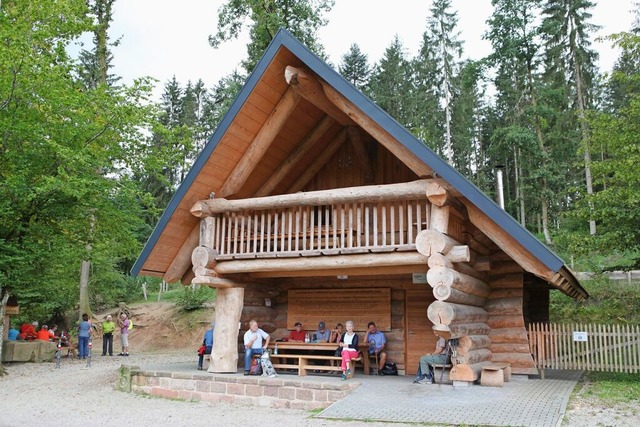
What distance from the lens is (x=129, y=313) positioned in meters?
27.5

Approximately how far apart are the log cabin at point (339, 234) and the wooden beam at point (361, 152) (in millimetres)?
32

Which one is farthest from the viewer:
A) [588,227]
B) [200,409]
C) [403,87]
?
[403,87]

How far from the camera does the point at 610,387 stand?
1027 cm

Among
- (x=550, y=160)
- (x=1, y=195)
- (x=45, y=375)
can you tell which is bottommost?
(x=45, y=375)

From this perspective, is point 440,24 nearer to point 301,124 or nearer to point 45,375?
point 301,124

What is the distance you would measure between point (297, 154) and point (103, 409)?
21.4ft

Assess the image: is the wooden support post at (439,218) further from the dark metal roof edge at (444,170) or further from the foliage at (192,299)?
the foliage at (192,299)

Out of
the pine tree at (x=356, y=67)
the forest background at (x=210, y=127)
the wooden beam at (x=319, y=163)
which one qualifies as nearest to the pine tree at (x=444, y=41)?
the forest background at (x=210, y=127)

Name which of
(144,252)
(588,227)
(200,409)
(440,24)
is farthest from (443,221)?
(440,24)

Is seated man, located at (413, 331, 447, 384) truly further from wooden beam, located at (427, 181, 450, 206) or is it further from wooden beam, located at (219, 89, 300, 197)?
wooden beam, located at (219, 89, 300, 197)

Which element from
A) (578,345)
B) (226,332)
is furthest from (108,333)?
(578,345)

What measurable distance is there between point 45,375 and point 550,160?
92.4 feet

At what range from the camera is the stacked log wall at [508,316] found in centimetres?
1131

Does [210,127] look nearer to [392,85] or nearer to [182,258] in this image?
[392,85]
